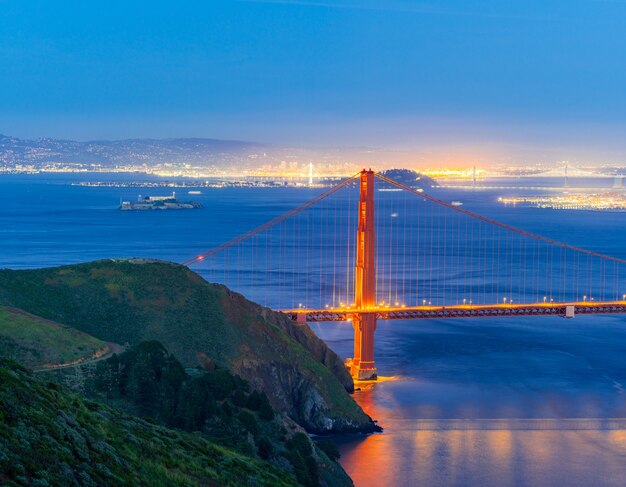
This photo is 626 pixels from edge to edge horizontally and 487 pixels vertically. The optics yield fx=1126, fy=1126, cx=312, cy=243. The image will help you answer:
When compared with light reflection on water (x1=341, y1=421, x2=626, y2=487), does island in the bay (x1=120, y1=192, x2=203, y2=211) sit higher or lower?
higher

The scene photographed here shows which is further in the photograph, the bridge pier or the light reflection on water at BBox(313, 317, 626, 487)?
the bridge pier

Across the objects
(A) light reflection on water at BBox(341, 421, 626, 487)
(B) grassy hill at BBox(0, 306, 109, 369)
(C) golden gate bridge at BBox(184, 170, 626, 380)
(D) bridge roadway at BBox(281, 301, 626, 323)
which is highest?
(B) grassy hill at BBox(0, 306, 109, 369)

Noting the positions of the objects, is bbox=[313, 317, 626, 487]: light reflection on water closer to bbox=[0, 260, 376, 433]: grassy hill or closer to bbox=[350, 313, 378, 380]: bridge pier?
bbox=[350, 313, 378, 380]: bridge pier

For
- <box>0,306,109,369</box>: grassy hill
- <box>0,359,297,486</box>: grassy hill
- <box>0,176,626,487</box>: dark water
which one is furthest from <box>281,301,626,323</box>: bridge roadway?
<box>0,359,297,486</box>: grassy hill

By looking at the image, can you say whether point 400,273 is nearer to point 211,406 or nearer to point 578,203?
point 211,406

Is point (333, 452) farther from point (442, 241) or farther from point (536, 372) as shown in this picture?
point (442, 241)

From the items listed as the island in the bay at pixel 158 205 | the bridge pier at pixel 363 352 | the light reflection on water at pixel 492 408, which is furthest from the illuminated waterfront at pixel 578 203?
the bridge pier at pixel 363 352
